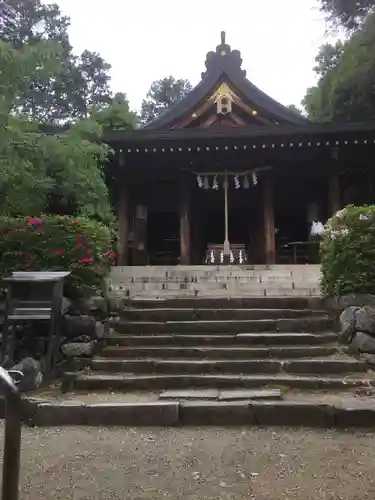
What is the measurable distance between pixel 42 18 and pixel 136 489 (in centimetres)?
3215

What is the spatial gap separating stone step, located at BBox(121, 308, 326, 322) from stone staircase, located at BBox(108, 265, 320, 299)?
0.71 metres

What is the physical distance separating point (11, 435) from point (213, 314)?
18.3ft

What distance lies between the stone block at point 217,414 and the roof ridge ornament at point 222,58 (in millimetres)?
14470

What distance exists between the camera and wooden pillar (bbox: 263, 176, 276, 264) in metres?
13.4

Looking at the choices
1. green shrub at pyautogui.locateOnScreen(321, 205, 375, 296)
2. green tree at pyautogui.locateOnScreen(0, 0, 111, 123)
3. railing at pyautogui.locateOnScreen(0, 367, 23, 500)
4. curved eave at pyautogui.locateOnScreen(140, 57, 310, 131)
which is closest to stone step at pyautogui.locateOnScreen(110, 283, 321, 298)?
green shrub at pyautogui.locateOnScreen(321, 205, 375, 296)

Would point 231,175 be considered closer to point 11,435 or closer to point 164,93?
point 11,435

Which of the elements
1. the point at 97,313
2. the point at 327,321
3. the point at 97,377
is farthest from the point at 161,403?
the point at 327,321

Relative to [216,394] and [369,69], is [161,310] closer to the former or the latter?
[216,394]

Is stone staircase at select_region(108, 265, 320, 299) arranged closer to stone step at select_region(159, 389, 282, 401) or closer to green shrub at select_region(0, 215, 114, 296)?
green shrub at select_region(0, 215, 114, 296)

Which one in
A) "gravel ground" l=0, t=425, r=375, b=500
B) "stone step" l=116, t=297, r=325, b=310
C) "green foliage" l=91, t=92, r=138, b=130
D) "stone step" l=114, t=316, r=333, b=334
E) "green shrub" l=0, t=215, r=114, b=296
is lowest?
"gravel ground" l=0, t=425, r=375, b=500

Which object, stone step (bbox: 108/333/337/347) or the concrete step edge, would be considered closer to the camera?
the concrete step edge

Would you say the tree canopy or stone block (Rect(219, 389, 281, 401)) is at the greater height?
the tree canopy

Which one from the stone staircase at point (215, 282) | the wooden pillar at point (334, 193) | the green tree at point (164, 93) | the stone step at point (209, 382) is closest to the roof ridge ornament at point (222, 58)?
the wooden pillar at point (334, 193)

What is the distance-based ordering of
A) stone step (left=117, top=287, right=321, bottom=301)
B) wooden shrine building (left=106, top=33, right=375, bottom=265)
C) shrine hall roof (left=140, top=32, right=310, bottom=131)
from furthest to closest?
shrine hall roof (left=140, top=32, right=310, bottom=131) < wooden shrine building (left=106, top=33, right=375, bottom=265) < stone step (left=117, top=287, right=321, bottom=301)
